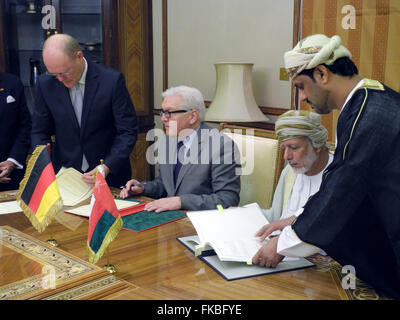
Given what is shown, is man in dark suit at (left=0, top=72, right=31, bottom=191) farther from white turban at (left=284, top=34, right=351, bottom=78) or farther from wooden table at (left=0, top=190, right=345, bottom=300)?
white turban at (left=284, top=34, right=351, bottom=78)

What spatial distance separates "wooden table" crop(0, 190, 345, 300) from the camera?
→ 1.40 metres

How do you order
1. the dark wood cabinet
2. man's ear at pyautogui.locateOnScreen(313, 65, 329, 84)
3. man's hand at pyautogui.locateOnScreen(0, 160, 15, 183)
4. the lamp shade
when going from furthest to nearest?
the dark wood cabinet
the lamp shade
man's hand at pyautogui.locateOnScreen(0, 160, 15, 183)
man's ear at pyautogui.locateOnScreen(313, 65, 329, 84)

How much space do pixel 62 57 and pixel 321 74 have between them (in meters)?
1.66

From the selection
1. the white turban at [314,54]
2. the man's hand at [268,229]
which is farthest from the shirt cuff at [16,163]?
the white turban at [314,54]

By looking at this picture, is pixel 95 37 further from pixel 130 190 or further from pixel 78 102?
pixel 130 190

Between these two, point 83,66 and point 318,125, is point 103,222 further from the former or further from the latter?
point 83,66

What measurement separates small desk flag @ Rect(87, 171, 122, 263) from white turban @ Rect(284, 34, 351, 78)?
0.76 metres

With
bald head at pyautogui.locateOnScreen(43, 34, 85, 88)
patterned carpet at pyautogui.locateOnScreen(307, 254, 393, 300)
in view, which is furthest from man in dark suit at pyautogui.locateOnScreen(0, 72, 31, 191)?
patterned carpet at pyautogui.locateOnScreen(307, 254, 393, 300)

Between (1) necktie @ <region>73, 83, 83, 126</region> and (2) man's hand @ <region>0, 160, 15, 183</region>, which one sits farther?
(2) man's hand @ <region>0, 160, 15, 183</region>

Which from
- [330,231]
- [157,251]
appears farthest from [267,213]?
[330,231]

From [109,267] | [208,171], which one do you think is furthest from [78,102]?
[109,267]

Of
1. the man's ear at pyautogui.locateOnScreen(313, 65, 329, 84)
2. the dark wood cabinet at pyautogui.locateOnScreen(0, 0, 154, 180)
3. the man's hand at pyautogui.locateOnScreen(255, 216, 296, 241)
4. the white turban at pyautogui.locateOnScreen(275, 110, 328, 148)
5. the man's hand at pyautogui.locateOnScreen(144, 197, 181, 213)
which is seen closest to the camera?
the man's ear at pyautogui.locateOnScreen(313, 65, 329, 84)

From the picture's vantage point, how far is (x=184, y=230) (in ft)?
6.51

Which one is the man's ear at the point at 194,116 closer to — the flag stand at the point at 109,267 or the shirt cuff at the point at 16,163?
the flag stand at the point at 109,267
